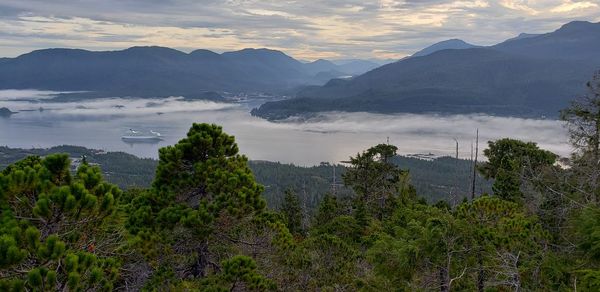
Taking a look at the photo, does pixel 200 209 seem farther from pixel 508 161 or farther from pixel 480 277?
pixel 508 161

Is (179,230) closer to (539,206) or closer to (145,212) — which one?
(145,212)

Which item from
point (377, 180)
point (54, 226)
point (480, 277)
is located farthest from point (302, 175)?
point (54, 226)

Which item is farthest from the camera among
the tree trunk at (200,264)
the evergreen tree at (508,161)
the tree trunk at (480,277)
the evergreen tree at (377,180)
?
the evergreen tree at (377,180)

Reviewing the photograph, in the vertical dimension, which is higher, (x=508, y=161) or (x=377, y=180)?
(x=508, y=161)

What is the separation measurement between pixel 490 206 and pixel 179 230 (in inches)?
285

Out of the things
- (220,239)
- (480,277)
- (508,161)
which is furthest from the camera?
(508,161)

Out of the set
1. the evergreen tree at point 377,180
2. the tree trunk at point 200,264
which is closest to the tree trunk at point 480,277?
the tree trunk at point 200,264

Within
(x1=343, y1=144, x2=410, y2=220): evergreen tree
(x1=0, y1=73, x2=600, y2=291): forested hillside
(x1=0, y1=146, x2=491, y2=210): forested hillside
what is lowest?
(x1=0, y1=146, x2=491, y2=210): forested hillside

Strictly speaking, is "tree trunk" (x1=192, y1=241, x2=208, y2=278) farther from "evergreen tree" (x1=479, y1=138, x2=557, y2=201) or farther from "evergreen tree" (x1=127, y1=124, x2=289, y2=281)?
"evergreen tree" (x1=479, y1=138, x2=557, y2=201)

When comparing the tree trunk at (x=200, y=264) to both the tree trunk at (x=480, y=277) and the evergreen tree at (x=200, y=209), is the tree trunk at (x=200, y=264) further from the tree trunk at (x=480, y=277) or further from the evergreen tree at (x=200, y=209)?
the tree trunk at (x=480, y=277)

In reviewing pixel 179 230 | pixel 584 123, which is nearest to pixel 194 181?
pixel 179 230

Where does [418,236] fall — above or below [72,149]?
above

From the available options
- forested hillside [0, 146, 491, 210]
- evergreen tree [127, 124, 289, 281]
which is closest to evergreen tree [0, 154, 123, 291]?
evergreen tree [127, 124, 289, 281]

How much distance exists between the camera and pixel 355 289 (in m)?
12.8
